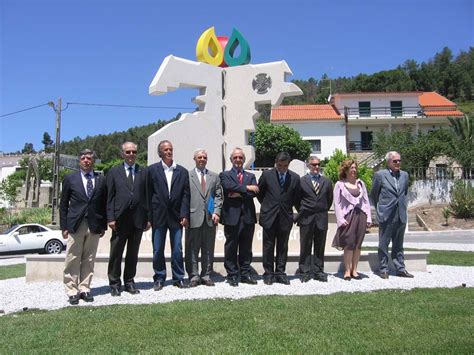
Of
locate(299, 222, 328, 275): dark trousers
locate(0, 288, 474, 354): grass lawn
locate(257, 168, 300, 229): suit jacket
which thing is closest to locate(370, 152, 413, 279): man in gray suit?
locate(299, 222, 328, 275): dark trousers

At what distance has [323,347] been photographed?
359 cm

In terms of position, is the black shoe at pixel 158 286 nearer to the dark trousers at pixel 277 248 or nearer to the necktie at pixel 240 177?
the dark trousers at pixel 277 248

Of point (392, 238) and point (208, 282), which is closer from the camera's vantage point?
point (208, 282)

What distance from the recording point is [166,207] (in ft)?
20.6

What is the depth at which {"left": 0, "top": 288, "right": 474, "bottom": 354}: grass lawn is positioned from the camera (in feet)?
12.0

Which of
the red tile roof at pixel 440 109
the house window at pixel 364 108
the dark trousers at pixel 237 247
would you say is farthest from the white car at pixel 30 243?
the red tile roof at pixel 440 109

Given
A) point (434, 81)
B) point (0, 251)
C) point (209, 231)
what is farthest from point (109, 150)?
point (209, 231)

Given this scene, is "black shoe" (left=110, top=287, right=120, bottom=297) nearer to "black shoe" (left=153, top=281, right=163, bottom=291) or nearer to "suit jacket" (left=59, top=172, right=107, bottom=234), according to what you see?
"black shoe" (left=153, top=281, right=163, bottom=291)

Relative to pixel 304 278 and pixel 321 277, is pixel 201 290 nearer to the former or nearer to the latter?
pixel 304 278

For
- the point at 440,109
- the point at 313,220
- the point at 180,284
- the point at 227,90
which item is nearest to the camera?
the point at 180,284

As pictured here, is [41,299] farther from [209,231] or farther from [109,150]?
[109,150]

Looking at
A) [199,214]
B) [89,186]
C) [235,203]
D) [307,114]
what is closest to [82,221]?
[89,186]

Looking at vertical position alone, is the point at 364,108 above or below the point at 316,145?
above

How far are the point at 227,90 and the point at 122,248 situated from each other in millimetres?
5698
